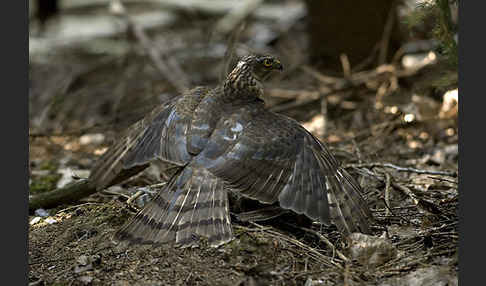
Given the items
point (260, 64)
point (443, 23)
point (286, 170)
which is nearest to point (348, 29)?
point (443, 23)

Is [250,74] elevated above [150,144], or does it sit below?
above

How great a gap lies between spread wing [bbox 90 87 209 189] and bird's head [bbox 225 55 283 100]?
0.84 ft

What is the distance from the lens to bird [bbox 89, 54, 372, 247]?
3.53 metres

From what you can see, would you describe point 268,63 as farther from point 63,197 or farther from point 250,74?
point 63,197

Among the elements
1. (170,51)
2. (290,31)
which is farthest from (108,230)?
(290,31)

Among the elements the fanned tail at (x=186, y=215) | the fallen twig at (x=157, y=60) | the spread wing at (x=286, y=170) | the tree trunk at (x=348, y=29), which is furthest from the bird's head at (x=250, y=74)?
the tree trunk at (x=348, y=29)

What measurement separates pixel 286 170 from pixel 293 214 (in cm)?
44

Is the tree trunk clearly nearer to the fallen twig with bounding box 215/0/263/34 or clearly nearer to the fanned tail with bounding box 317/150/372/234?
the fallen twig with bounding box 215/0/263/34

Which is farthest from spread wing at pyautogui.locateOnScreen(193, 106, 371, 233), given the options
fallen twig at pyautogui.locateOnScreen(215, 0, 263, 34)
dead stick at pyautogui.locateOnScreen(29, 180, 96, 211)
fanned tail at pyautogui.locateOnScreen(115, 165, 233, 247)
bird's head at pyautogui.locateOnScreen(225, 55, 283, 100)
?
fallen twig at pyautogui.locateOnScreen(215, 0, 263, 34)

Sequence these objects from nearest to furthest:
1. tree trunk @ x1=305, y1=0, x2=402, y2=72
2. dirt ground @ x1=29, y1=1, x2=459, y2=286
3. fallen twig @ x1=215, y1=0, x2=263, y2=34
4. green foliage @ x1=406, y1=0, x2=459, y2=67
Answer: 1. dirt ground @ x1=29, y1=1, x2=459, y2=286
2. green foliage @ x1=406, y1=0, x2=459, y2=67
3. tree trunk @ x1=305, y1=0, x2=402, y2=72
4. fallen twig @ x1=215, y1=0, x2=263, y2=34

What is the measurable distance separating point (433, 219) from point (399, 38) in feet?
14.3

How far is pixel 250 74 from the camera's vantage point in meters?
4.34

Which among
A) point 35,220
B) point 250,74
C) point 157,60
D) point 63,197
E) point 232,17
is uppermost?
point 232,17

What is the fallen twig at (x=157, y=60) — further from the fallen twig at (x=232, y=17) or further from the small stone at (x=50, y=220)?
the small stone at (x=50, y=220)
